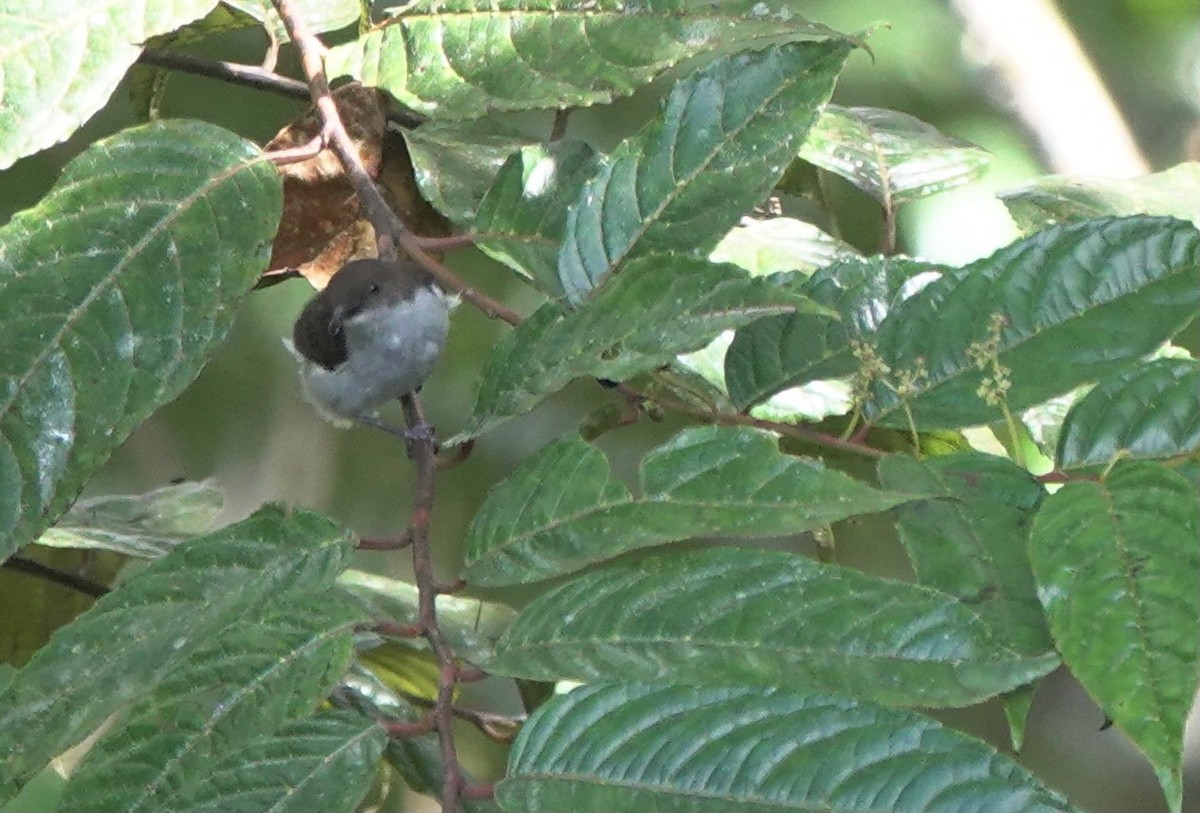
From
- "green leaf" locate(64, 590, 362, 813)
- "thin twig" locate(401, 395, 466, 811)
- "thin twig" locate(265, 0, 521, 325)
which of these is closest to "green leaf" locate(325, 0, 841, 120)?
"thin twig" locate(265, 0, 521, 325)

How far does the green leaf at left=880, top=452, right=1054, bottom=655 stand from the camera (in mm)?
568

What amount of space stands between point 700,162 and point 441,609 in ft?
1.79

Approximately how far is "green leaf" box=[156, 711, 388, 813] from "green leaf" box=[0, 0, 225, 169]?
429mm

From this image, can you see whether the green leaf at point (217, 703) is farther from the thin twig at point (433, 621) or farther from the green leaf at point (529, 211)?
the green leaf at point (529, 211)

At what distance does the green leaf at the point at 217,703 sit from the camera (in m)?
0.56

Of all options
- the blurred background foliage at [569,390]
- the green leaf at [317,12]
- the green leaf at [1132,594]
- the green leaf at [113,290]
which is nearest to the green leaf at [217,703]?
the green leaf at [113,290]

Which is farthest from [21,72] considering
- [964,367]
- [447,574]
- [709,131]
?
[447,574]

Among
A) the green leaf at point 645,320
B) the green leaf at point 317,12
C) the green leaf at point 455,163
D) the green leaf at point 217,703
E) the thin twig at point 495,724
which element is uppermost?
the green leaf at point 317,12

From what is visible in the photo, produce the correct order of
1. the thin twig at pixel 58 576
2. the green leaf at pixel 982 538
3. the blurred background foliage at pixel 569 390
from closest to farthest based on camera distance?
the green leaf at pixel 982 538, the thin twig at pixel 58 576, the blurred background foliage at pixel 569 390

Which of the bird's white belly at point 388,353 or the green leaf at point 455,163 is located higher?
the green leaf at point 455,163

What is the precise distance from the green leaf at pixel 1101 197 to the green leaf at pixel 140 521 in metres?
0.72

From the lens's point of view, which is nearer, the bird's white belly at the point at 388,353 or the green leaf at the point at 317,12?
the bird's white belly at the point at 388,353

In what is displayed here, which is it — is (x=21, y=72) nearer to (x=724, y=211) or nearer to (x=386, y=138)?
(x=386, y=138)

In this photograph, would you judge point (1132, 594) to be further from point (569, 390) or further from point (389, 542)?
point (569, 390)
